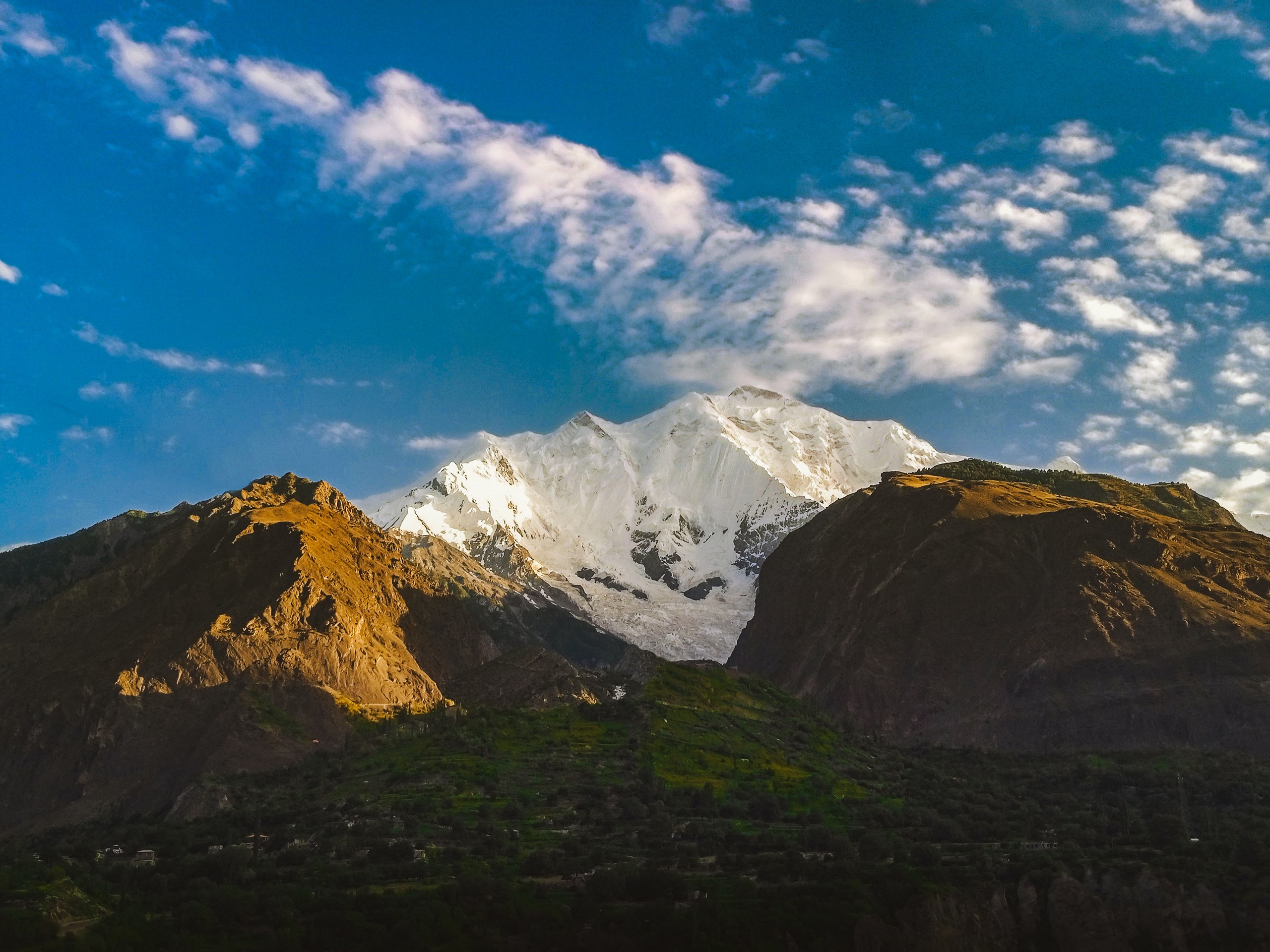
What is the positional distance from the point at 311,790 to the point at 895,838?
4261 centimetres

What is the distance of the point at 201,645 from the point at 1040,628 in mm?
92498

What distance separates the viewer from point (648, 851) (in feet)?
252

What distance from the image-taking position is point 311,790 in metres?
97.1

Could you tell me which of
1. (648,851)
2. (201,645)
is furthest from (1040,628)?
(201,645)

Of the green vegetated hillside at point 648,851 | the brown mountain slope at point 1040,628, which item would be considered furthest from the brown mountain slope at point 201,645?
the brown mountain slope at point 1040,628

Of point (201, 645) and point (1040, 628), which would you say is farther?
point (1040, 628)

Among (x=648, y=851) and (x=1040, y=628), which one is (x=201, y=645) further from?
(x=1040, y=628)

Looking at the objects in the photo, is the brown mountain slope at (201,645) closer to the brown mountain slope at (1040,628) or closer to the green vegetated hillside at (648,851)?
the green vegetated hillside at (648,851)

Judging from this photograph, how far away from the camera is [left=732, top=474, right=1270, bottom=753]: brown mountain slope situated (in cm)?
13725

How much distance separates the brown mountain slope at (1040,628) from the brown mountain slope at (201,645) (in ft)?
171

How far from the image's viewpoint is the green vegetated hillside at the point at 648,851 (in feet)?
196

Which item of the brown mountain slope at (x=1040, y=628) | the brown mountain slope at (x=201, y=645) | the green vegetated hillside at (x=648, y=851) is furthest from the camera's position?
the brown mountain slope at (x=1040, y=628)

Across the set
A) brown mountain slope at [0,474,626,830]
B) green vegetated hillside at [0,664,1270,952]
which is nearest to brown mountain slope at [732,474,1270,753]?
green vegetated hillside at [0,664,1270,952]

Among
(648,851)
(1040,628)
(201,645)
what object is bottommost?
(648,851)
